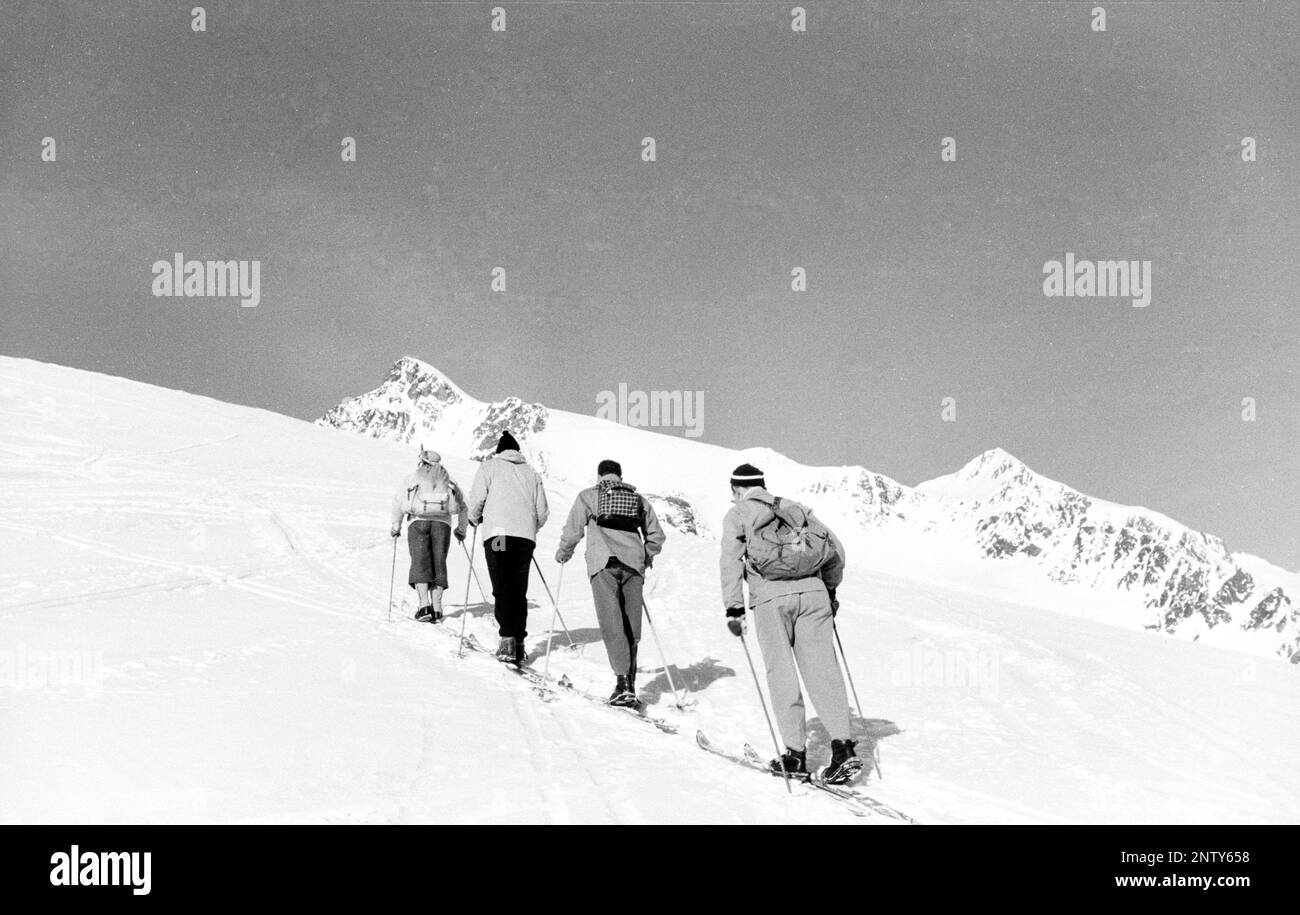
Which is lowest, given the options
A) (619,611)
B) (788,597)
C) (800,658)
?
(800,658)

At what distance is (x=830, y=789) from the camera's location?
6500 millimetres

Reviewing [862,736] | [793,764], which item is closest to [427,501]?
[862,736]

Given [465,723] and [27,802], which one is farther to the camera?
[465,723]

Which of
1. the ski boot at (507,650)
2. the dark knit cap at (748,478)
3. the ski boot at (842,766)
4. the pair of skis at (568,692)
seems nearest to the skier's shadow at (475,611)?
the pair of skis at (568,692)

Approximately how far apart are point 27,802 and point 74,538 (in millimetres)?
10855

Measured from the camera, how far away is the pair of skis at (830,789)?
19.6 feet

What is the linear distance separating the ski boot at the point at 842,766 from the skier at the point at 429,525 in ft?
20.2

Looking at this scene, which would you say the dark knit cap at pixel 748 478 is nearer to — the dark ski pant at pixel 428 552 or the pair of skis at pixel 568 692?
the pair of skis at pixel 568 692

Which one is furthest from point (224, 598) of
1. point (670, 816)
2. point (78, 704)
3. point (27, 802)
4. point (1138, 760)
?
point (1138, 760)

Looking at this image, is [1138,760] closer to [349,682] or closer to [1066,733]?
[1066,733]

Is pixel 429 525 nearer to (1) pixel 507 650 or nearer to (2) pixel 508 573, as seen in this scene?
(2) pixel 508 573

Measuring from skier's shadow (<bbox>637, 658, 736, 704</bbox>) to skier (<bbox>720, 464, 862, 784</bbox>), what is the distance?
2048 mm

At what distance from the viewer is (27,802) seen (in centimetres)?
490

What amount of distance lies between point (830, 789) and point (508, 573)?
178 inches
